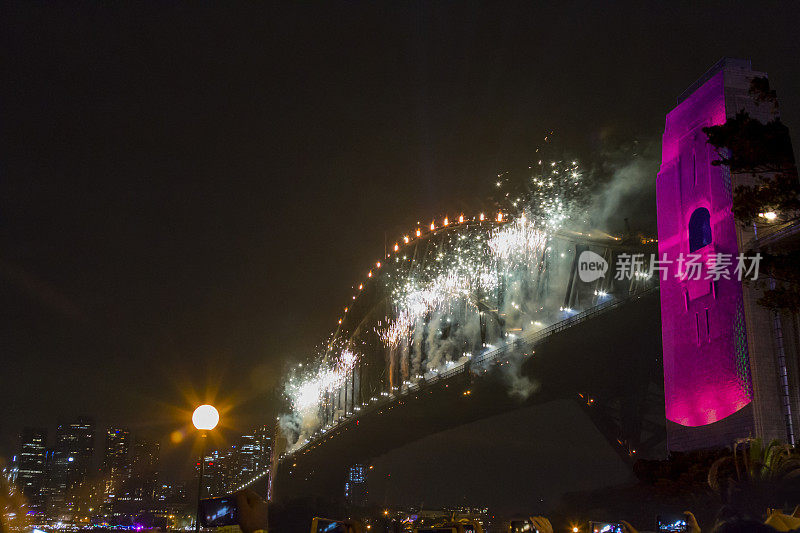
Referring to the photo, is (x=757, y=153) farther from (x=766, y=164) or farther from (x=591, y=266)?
(x=591, y=266)

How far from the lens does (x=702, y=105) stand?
28.0 meters

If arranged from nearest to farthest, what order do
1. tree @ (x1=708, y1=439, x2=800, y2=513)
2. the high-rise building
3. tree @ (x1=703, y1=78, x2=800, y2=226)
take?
1. tree @ (x1=703, y1=78, x2=800, y2=226)
2. tree @ (x1=708, y1=439, x2=800, y2=513)
3. the high-rise building

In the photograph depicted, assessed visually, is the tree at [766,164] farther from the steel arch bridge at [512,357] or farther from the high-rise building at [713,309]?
the steel arch bridge at [512,357]

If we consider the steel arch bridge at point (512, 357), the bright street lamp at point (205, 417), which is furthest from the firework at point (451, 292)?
the bright street lamp at point (205, 417)

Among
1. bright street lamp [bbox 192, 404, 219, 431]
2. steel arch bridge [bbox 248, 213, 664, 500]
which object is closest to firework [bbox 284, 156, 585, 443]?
steel arch bridge [bbox 248, 213, 664, 500]

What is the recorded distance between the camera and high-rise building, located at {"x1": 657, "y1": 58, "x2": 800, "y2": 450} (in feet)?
75.2

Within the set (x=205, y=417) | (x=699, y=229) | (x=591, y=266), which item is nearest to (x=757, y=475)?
(x=699, y=229)

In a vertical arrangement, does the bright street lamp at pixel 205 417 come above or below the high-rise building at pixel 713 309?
below

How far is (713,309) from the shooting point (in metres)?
25.6

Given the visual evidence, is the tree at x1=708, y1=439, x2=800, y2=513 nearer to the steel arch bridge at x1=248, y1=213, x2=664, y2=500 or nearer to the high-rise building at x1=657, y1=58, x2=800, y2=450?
the high-rise building at x1=657, y1=58, x2=800, y2=450

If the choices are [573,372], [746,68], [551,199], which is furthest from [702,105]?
[573,372]

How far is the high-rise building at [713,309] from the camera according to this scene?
75.2 feet

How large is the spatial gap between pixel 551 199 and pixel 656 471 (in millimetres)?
20179

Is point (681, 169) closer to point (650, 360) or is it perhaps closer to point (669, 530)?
point (669, 530)
